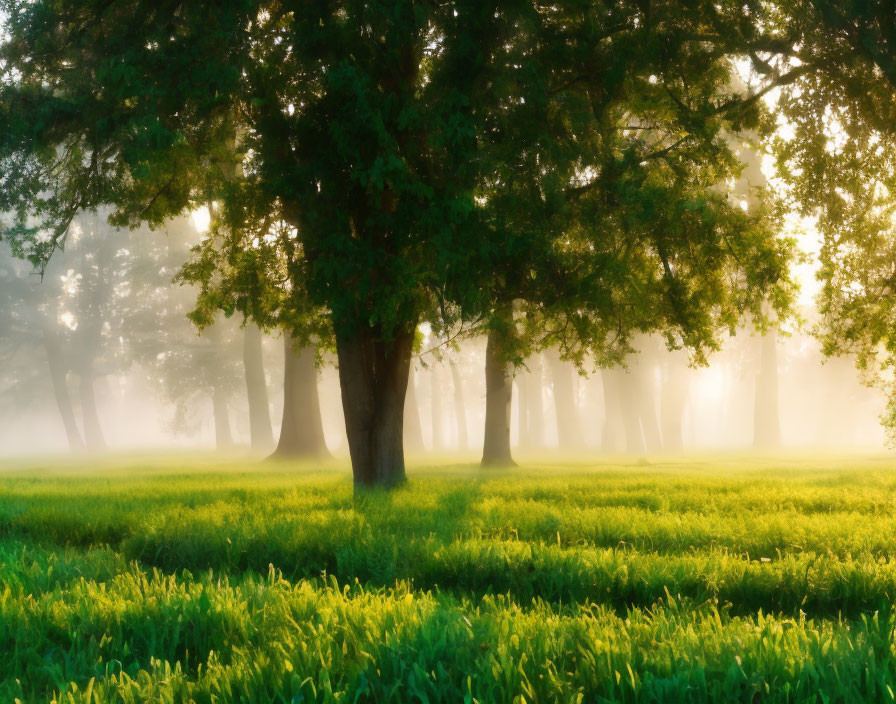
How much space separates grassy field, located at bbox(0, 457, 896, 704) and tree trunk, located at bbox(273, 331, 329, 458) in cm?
1809

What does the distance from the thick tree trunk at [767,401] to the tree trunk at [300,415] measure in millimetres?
27967

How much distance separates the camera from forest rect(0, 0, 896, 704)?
2951 mm

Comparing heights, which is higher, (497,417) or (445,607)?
(497,417)

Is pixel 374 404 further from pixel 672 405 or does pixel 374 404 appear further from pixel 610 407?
pixel 672 405

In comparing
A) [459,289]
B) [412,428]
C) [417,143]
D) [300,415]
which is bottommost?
[412,428]

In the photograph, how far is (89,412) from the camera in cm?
5062

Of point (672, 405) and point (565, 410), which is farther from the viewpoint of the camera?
point (672, 405)

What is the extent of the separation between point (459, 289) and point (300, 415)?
18.7 metres

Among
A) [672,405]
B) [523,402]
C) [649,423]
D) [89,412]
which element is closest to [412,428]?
[523,402]

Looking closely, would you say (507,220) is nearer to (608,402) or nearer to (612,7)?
(612,7)

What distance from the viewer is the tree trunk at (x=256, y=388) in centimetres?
3683

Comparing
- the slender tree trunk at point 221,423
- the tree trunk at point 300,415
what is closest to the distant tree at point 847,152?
the tree trunk at point 300,415

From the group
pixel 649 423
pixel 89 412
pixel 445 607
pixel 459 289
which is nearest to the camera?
pixel 445 607

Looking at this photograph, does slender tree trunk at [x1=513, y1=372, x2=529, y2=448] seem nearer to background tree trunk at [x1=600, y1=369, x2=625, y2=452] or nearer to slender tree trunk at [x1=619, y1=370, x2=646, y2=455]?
background tree trunk at [x1=600, y1=369, x2=625, y2=452]
